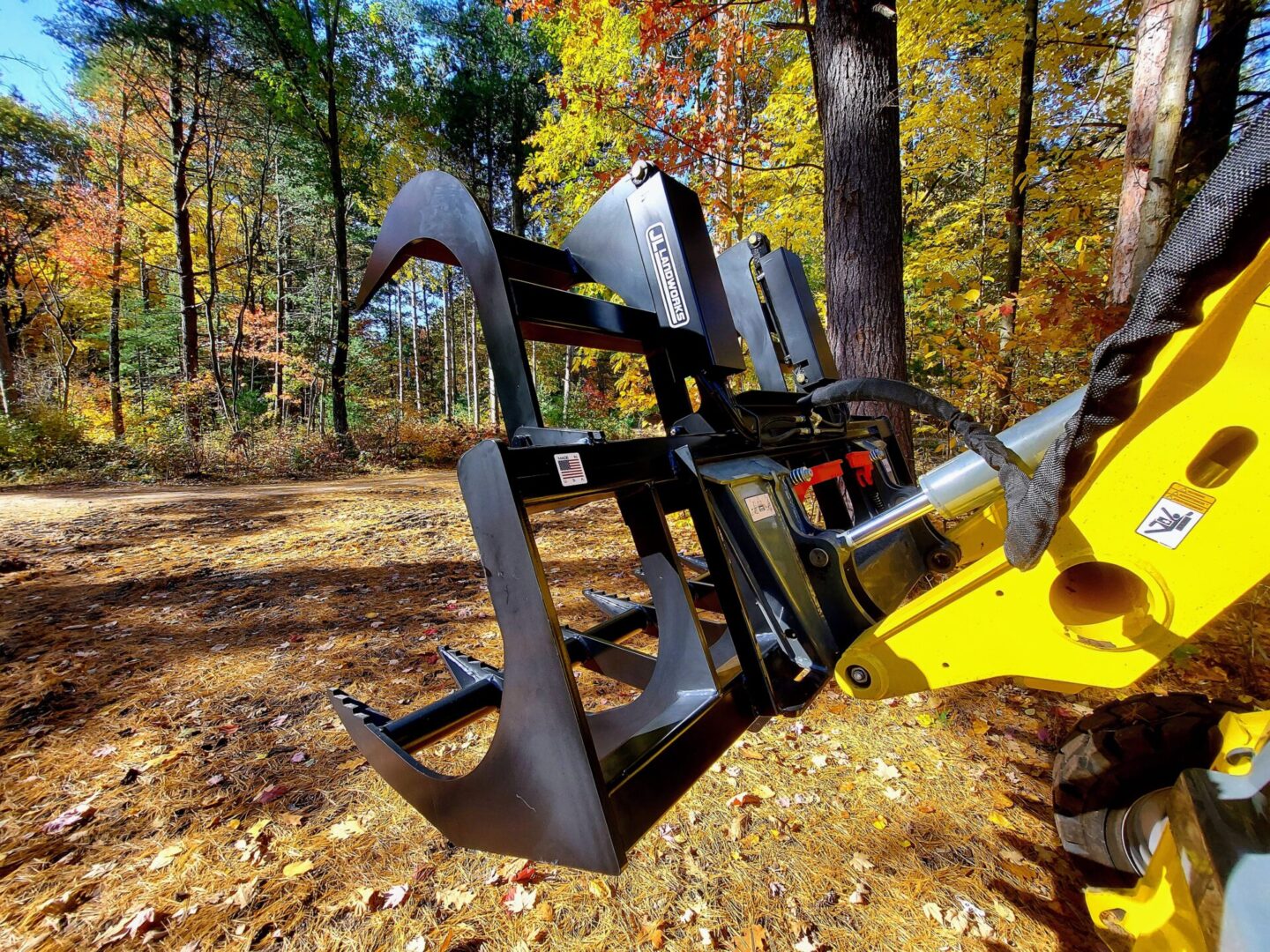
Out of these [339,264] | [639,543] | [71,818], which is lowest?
[71,818]

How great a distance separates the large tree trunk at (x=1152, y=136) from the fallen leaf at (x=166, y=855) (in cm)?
559

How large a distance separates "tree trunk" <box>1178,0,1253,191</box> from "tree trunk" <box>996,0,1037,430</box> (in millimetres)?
1186

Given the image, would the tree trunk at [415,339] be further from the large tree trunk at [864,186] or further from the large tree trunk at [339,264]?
the large tree trunk at [864,186]

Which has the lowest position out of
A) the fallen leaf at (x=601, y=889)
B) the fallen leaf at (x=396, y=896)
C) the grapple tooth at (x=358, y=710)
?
the fallen leaf at (x=601, y=889)

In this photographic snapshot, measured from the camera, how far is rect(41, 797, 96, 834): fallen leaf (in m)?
2.00

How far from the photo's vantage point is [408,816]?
2.05 m

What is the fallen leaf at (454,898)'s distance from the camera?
1.72 m

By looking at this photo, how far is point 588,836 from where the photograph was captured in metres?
1.05

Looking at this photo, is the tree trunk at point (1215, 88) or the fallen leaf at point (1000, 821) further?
the tree trunk at point (1215, 88)

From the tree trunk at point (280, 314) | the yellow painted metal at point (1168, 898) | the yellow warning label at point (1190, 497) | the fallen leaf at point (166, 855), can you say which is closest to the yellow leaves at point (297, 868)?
the fallen leaf at point (166, 855)

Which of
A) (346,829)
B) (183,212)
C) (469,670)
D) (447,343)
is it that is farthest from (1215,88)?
(447,343)

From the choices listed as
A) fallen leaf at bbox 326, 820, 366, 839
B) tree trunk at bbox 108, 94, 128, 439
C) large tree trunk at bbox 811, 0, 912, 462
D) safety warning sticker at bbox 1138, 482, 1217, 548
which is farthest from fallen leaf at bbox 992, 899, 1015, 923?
tree trunk at bbox 108, 94, 128, 439

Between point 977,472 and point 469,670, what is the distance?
1.63 metres

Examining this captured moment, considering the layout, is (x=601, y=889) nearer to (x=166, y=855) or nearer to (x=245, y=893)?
(x=245, y=893)
